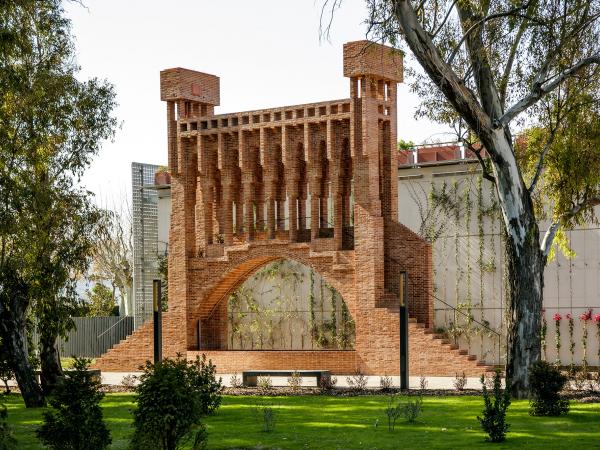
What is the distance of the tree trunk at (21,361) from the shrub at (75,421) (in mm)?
9133

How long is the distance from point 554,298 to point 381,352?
584 cm

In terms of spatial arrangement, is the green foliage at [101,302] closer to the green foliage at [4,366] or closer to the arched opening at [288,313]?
the arched opening at [288,313]

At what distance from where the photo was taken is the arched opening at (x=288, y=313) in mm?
35875

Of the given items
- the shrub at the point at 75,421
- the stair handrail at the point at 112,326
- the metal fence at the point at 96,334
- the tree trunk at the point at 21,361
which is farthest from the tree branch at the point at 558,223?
the metal fence at the point at 96,334

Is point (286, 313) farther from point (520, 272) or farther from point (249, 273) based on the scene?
point (520, 272)

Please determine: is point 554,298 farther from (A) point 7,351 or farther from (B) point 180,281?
(A) point 7,351

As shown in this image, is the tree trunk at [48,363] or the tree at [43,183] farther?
the tree trunk at [48,363]

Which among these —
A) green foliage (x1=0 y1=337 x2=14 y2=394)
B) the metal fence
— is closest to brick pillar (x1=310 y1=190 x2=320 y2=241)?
green foliage (x1=0 y1=337 x2=14 y2=394)

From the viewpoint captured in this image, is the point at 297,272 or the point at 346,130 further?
the point at 297,272

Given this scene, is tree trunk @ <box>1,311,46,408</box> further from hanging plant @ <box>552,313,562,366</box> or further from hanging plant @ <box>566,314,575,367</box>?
hanging plant @ <box>566,314,575,367</box>

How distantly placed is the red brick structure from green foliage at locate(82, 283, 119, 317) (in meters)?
16.8

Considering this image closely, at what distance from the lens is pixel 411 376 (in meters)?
28.9

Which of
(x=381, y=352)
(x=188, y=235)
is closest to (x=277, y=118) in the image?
(x=188, y=235)

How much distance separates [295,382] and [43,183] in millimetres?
7597
